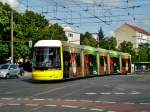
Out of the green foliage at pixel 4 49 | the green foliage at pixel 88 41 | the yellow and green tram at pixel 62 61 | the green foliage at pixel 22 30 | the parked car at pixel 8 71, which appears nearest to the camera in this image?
the yellow and green tram at pixel 62 61

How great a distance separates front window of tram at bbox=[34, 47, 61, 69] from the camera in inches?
1468

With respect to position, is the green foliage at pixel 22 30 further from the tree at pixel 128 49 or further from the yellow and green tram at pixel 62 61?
the tree at pixel 128 49

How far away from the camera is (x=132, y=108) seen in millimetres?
18703

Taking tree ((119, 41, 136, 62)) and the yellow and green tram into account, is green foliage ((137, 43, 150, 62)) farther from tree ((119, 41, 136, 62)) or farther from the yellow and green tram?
the yellow and green tram

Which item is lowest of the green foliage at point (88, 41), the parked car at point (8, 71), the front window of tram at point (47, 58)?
the parked car at point (8, 71)

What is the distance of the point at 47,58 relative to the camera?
37.4 metres

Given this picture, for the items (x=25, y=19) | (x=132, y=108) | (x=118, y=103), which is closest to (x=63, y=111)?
(x=132, y=108)

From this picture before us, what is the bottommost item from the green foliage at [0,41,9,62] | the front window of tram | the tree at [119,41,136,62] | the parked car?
the parked car

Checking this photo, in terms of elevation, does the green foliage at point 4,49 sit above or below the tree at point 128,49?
below

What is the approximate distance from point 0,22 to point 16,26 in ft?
16.7

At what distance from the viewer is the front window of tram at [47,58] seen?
37.3 m

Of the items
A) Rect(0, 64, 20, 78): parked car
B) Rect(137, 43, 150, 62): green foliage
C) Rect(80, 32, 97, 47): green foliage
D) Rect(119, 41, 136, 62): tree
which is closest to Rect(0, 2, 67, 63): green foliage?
Rect(0, 64, 20, 78): parked car

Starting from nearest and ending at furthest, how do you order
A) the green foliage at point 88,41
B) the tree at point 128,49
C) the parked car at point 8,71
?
the parked car at point 8,71 → the green foliage at point 88,41 → the tree at point 128,49

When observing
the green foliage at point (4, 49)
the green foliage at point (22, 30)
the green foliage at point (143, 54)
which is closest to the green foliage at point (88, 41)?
the green foliage at point (143, 54)
